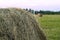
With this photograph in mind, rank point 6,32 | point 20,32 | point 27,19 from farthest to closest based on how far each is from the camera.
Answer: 1. point 27,19
2. point 20,32
3. point 6,32

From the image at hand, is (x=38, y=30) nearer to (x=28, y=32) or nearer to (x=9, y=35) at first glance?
(x=28, y=32)

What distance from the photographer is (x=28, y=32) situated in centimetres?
759

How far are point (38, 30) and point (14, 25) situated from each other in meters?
1.09

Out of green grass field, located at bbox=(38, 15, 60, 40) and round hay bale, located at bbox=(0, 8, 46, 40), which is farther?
green grass field, located at bbox=(38, 15, 60, 40)

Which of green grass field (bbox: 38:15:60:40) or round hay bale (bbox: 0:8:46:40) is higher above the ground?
round hay bale (bbox: 0:8:46:40)

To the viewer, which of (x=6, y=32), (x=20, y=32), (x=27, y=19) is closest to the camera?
(x=6, y=32)

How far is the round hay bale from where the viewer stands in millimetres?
6922

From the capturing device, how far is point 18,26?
7.34 m

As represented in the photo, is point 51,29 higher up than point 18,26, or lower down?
lower down

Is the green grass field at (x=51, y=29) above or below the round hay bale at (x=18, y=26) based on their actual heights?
below

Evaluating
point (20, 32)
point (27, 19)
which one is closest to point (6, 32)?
point (20, 32)

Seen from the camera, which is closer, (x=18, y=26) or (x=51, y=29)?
(x=18, y=26)

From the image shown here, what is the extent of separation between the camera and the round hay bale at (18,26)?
273 inches

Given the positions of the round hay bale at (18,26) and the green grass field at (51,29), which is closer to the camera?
the round hay bale at (18,26)
